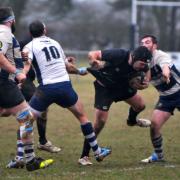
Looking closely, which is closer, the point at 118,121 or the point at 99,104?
the point at 99,104

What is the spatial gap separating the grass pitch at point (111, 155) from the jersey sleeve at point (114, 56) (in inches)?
59.7

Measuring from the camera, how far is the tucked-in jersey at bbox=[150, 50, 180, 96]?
10.1m

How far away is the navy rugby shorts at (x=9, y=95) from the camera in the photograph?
9.15 metres

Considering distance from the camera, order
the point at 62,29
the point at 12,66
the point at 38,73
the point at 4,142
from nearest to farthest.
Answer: the point at 12,66, the point at 38,73, the point at 4,142, the point at 62,29

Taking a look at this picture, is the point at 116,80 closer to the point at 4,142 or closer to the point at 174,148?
the point at 174,148

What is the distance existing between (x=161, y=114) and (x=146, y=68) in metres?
0.77

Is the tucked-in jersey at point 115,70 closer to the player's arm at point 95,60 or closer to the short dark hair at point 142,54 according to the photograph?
the player's arm at point 95,60

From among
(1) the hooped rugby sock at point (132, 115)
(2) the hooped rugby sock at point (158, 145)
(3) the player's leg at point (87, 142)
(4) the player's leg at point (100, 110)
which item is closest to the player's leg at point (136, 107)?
(1) the hooped rugby sock at point (132, 115)

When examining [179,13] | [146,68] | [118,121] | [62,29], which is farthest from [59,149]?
[62,29]

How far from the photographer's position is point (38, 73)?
9.71 metres

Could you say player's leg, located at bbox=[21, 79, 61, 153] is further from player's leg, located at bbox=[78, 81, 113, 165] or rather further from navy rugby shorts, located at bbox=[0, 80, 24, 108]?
navy rugby shorts, located at bbox=[0, 80, 24, 108]

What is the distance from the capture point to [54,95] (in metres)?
9.57

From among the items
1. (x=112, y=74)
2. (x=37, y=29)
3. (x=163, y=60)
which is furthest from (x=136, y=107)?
(x=37, y=29)

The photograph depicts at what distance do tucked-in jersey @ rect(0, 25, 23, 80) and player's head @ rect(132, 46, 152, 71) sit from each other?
171 cm
